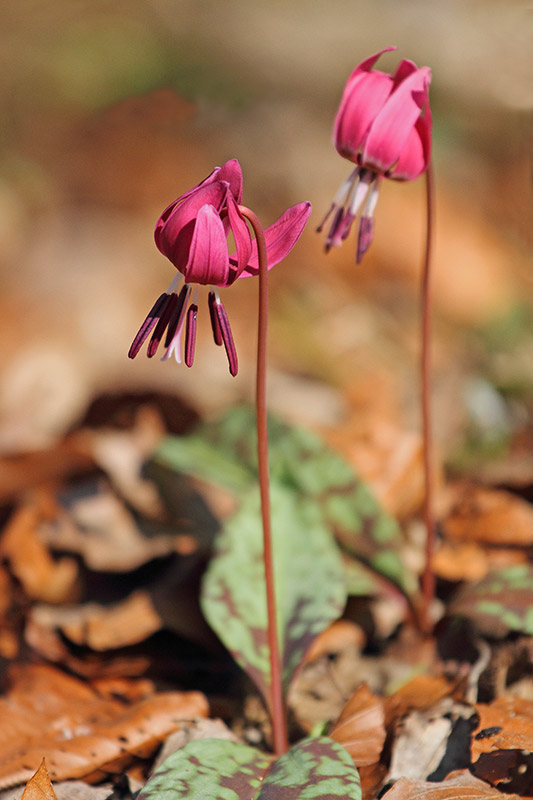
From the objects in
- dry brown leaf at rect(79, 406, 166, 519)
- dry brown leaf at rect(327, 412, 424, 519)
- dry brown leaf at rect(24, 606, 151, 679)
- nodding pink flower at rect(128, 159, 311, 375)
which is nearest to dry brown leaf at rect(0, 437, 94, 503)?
dry brown leaf at rect(79, 406, 166, 519)

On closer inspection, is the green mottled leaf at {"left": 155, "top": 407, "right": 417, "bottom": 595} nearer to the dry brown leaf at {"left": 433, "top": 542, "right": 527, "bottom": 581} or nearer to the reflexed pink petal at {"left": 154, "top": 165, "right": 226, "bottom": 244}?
the dry brown leaf at {"left": 433, "top": 542, "right": 527, "bottom": 581}

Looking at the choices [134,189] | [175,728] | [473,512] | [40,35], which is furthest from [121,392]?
[40,35]

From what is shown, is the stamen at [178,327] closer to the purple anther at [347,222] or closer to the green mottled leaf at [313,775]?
the purple anther at [347,222]

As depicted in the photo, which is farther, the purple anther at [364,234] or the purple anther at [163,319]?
the purple anther at [364,234]

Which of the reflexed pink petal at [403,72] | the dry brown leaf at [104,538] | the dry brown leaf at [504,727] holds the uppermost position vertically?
the reflexed pink petal at [403,72]

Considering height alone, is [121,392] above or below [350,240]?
below

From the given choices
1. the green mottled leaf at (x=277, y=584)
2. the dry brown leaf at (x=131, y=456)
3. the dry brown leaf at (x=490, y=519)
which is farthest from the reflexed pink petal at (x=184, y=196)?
the dry brown leaf at (x=490, y=519)

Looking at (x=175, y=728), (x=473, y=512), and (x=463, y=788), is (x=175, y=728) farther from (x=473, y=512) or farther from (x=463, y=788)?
(x=473, y=512)

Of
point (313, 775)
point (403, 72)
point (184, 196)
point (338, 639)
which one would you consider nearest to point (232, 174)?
point (184, 196)
